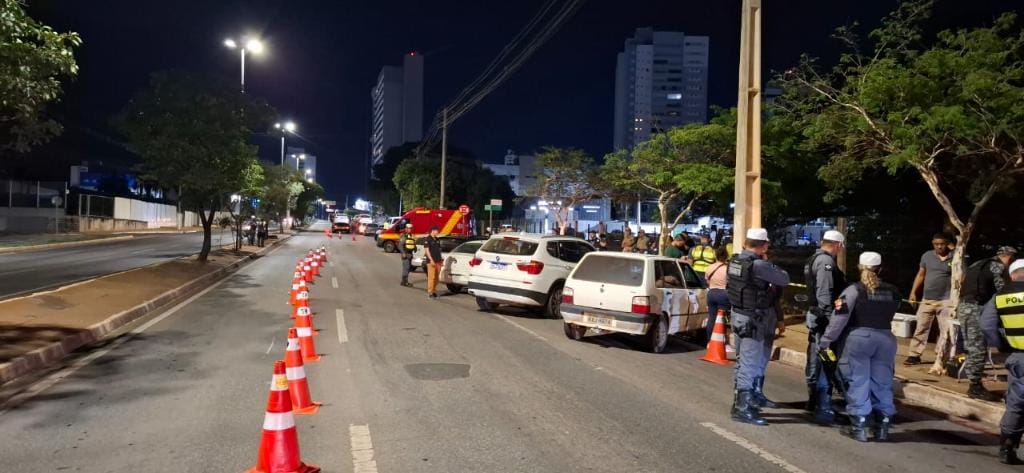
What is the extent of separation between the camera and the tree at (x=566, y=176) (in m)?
36.6

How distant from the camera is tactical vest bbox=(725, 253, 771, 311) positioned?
6621 millimetres

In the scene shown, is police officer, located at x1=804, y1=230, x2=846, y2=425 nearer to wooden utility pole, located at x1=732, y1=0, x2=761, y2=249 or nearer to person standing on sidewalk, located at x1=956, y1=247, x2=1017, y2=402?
person standing on sidewalk, located at x1=956, y1=247, x2=1017, y2=402

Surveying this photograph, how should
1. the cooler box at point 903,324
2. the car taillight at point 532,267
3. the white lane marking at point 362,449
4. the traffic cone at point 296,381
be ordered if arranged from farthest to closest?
1. the car taillight at point 532,267
2. the cooler box at point 903,324
3. the traffic cone at point 296,381
4. the white lane marking at point 362,449

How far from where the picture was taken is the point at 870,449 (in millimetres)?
5926

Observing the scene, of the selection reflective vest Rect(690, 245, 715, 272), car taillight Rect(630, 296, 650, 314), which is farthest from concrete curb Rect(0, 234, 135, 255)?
car taillight Rect(630, 296, 650, 314)

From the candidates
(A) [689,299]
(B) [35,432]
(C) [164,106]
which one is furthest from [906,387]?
(C) [164,106]

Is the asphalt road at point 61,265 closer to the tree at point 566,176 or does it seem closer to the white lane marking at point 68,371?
the white lane marking at point 68,371

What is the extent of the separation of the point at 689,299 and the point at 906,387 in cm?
353

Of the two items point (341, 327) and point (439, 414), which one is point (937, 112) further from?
point (341, 327)

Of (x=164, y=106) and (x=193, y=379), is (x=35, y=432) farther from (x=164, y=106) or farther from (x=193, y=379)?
(x=164, y=106)

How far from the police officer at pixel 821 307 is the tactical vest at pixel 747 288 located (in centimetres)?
64

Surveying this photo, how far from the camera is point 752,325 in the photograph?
660 centimetres

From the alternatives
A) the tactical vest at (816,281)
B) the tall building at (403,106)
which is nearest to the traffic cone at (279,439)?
the tactical vest at (816,281)

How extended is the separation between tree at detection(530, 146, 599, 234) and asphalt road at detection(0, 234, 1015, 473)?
1031 inches
